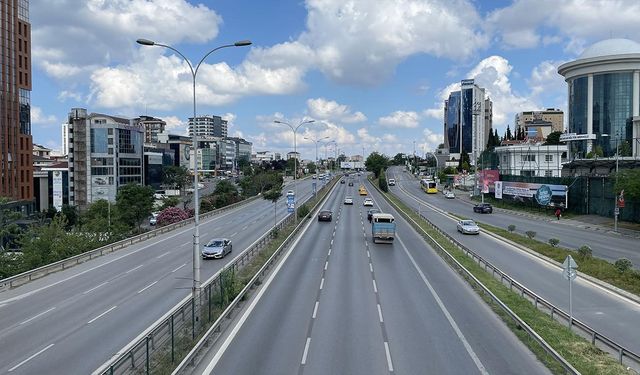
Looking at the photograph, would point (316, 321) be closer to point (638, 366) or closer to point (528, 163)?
point (638, 366)

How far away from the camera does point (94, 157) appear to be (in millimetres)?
108875

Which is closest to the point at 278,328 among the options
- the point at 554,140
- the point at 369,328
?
the point at 369,328

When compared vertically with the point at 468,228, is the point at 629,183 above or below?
above

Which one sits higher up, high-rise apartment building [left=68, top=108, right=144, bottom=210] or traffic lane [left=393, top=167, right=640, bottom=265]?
high-rise apartment building [left=68, top=108, right=144, bottom=210]

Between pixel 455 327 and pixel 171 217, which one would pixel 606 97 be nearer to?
pixel 171 217

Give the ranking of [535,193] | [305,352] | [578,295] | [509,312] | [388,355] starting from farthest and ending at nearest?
[535,193], [578,295], [509,312], [305,352], [388,355]

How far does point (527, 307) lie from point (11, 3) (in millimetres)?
86773

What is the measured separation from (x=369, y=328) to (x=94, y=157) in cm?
10360

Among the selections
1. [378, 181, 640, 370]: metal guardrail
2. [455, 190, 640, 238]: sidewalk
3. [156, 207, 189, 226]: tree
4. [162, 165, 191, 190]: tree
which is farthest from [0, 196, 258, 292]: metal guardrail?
[162, 165, 191, 190]: tree

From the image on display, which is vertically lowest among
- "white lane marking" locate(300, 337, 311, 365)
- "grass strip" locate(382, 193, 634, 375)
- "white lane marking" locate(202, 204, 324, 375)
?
"white lane marking" locate(202, 204, 324, 375)

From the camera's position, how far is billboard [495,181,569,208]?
212ft

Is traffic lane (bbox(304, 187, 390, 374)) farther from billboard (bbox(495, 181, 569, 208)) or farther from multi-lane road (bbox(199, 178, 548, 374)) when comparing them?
billboard (bbox(495, 181, 569, 208))

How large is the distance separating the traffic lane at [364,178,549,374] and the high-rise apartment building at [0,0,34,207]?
7053 centimetres

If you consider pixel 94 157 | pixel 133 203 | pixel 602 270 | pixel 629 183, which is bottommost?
pixel 602 270
